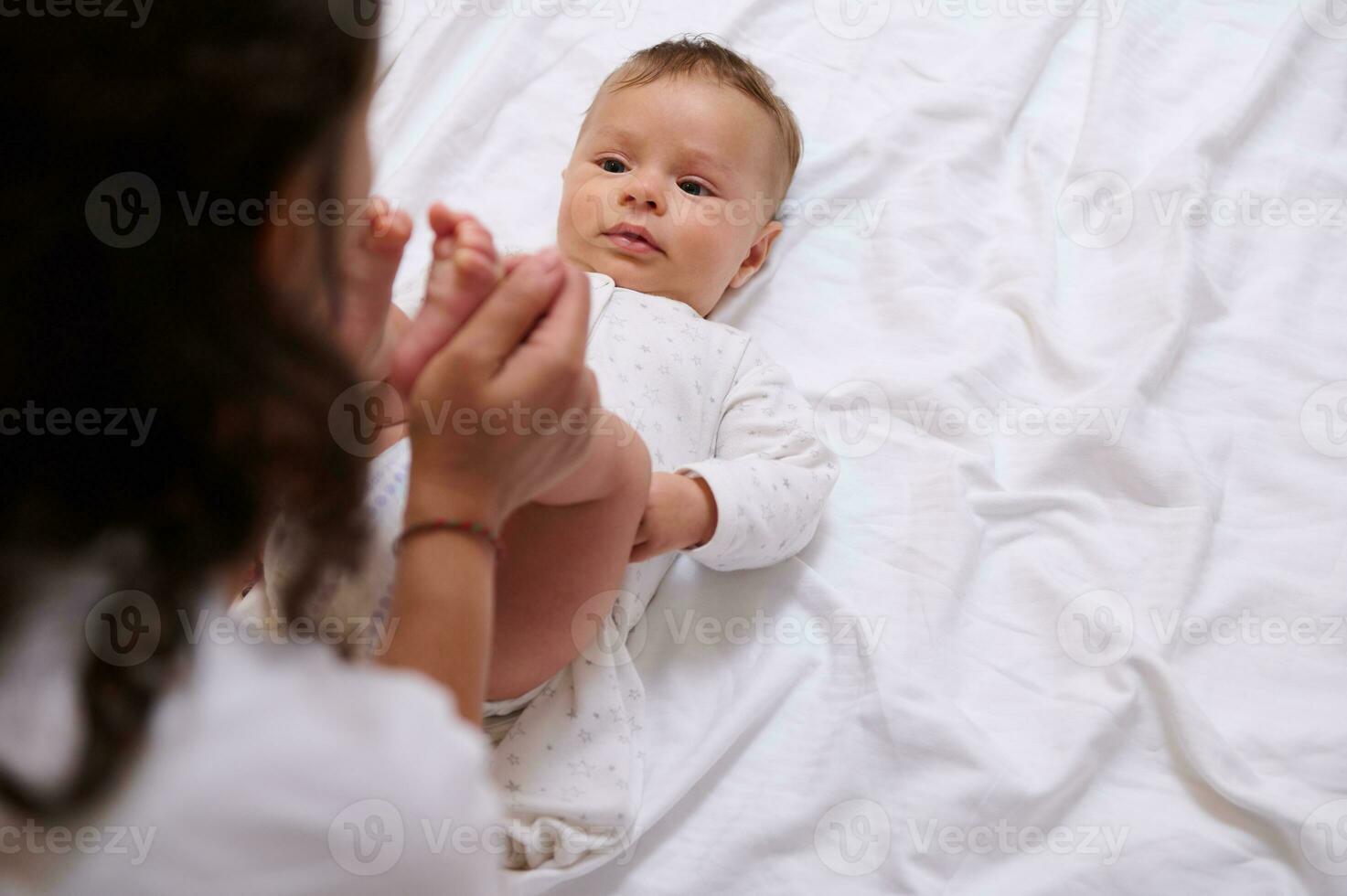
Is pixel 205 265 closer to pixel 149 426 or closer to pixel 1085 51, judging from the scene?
pixel 149 426

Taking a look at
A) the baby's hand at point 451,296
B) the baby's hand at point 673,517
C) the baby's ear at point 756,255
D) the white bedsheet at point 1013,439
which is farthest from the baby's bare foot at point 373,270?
the baby's ear at point 756,255

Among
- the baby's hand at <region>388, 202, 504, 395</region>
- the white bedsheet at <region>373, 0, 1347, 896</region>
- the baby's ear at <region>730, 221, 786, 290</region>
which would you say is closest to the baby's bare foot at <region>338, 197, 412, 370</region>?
the baby's hand at <region>388, 202, 504, 395</region>

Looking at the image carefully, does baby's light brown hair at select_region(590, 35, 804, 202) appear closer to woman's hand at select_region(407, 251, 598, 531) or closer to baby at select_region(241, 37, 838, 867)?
baby at select_region(241, 37, 838, 867)

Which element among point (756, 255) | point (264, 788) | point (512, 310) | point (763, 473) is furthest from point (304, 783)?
point (756, 255)

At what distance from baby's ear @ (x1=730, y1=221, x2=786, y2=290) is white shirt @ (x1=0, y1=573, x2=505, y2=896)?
2.79 ft

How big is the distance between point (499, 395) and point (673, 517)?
0.34 m

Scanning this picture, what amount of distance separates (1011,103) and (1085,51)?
159 mm

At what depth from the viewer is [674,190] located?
1.29m

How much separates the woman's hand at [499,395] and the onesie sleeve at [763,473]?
34cm

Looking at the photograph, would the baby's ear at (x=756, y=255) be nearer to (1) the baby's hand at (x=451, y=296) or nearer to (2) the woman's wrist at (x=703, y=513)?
(2) the woman's wrist at (x=703, y=513)

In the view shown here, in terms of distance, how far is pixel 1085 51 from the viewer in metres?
1.50

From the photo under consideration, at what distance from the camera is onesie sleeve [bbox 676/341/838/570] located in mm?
1028

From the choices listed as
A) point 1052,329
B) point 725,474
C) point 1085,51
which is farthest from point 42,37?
point 1085,51

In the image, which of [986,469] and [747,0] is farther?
[747,0]
